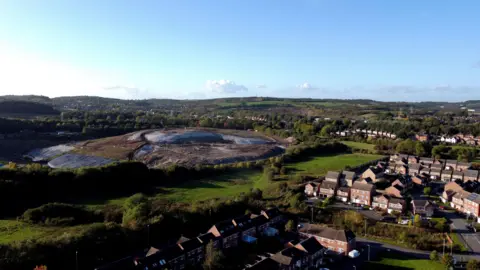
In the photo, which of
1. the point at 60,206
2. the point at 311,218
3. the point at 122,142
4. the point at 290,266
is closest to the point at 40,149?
the point at 122,142

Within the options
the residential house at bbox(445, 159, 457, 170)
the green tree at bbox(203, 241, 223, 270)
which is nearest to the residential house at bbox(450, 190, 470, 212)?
the residential house at bbox(445, 159, 457, 170)

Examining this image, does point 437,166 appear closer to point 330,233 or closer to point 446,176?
point 446,176

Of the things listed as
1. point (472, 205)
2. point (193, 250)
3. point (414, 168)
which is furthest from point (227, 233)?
point (414, 168)

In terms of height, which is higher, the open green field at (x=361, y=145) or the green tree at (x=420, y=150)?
the green tree at (x=420, y=150)

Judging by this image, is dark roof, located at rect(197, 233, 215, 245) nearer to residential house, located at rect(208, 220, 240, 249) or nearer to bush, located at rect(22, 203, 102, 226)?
residential house, located at rect(208, 220, 240, 249)

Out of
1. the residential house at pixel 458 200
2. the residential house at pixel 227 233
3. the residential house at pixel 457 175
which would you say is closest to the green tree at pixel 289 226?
the residential house at pixel 227 233

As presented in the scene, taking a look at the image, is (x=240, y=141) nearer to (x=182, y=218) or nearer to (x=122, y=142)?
(x=122, y=142)

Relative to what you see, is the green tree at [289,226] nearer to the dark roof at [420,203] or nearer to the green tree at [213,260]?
the green tree at [213,260]
